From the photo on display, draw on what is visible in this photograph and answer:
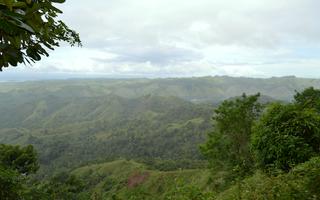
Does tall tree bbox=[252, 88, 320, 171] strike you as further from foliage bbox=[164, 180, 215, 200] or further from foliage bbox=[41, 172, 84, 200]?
foliage bbox=[41, 172, 84, 200]

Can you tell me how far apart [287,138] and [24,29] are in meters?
15.1

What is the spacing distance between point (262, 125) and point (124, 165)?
11151cm

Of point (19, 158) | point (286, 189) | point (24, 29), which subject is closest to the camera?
point (24, 29)

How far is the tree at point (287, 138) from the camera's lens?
15914 mm

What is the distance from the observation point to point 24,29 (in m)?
2.80

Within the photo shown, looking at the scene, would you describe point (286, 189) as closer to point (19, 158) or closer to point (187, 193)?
point (187, 193)

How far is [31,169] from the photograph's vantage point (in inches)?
1780

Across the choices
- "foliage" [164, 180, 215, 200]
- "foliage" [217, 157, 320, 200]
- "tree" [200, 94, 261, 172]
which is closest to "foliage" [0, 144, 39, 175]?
"tree" [200, 94, 261, 172]

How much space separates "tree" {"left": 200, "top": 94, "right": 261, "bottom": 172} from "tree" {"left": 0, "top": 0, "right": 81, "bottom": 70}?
3170 cm

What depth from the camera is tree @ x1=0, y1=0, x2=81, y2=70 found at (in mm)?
2664

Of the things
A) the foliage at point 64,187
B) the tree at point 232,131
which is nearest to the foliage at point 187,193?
the tree at point 232,131

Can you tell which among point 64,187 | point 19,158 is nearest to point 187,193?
point 19,158

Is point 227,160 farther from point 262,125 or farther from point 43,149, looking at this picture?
point 43,149

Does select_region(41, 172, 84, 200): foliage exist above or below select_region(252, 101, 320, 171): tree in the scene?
below
